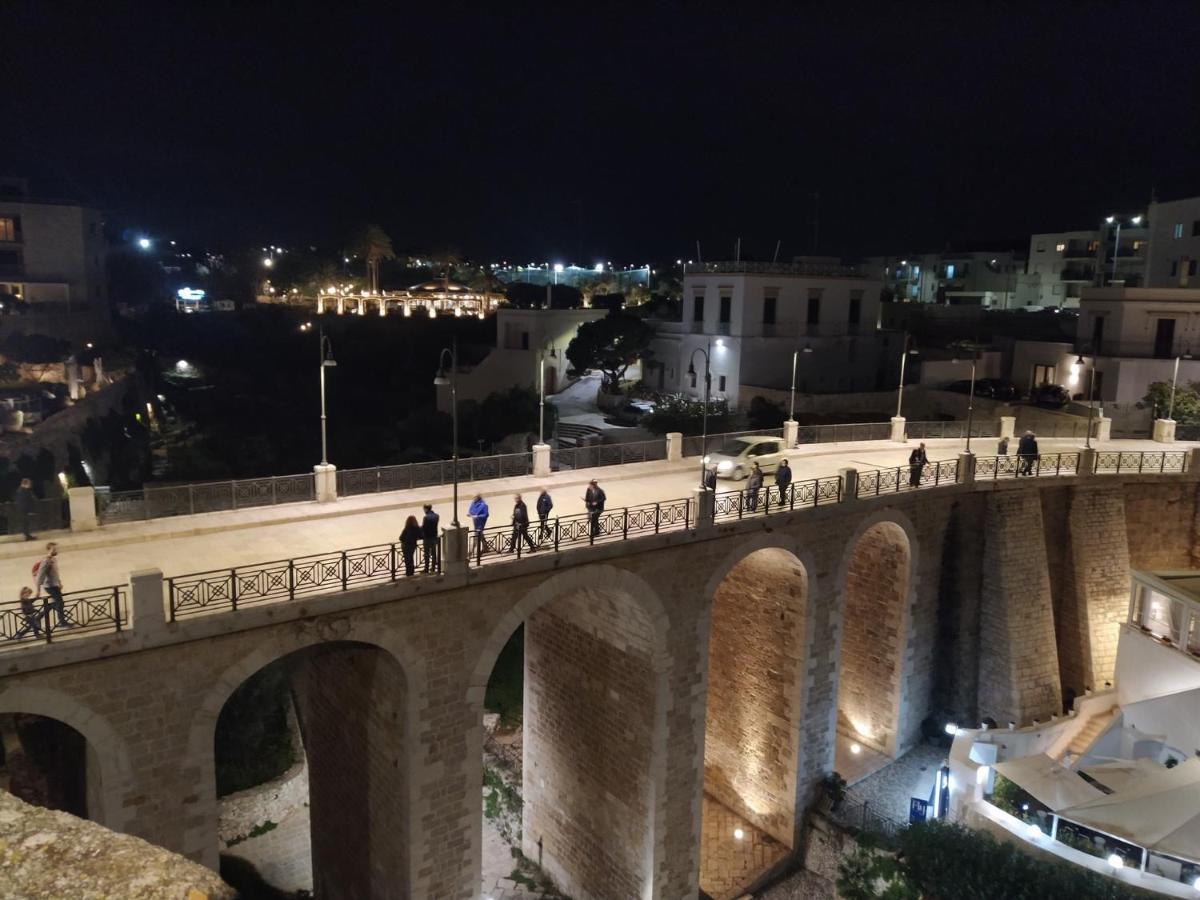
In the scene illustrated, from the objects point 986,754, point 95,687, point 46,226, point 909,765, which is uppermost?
point 46,226

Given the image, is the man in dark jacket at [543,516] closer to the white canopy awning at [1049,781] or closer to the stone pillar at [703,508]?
the stone pillar at [703,508]

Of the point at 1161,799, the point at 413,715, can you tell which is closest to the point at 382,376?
the point at 413,715

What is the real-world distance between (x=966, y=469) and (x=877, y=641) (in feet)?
18.3

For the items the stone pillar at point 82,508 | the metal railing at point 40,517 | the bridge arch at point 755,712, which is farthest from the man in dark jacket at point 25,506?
the bridge arch at point 755,712

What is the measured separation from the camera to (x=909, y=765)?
2411cm

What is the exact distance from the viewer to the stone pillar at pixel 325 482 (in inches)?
749

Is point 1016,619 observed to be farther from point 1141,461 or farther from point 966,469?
point 1141,461

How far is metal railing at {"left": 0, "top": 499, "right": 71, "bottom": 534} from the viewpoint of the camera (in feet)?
51.9

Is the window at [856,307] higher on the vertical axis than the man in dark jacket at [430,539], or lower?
higher

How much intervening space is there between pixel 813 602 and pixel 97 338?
50.7m

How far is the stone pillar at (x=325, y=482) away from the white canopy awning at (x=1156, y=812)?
1692 cm

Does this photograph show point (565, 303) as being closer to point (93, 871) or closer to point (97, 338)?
point (97, 338)

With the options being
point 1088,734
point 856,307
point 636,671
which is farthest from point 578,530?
point 856,307

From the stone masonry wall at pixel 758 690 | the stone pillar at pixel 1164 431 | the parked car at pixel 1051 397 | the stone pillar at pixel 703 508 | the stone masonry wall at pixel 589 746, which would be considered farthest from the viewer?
the parked car at pixel 1051 397
